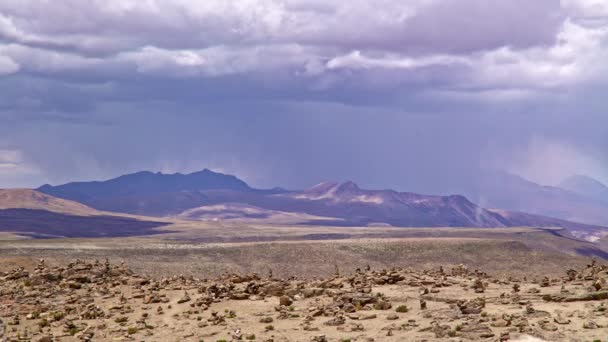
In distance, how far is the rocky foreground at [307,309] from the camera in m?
32.4

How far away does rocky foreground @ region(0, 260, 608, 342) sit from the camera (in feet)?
106

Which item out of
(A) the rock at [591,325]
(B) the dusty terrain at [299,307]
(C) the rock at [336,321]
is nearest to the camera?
(A) the rock at [591,325]

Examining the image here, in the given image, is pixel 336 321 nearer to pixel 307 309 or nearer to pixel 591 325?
pixel 307 309

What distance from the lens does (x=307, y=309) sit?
38719 mm

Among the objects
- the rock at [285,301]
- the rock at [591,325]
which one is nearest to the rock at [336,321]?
the rock at [285,301]

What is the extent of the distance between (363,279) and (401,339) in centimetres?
1399

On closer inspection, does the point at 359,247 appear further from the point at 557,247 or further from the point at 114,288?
the point at 114,288

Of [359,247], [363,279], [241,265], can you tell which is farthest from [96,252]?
[363,279]

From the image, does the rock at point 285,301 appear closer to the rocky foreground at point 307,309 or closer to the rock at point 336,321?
the rocky foreground at point 307,309

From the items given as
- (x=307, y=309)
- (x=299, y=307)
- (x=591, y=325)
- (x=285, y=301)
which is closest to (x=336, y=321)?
(x=307, y=309)

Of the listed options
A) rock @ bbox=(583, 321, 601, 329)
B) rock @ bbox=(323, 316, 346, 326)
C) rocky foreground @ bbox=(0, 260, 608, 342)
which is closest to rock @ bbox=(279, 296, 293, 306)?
rocky foreground @ bbox=(0, 260, 608, 342)

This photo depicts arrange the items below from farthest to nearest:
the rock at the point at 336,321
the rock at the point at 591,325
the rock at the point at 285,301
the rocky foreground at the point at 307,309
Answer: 1. the rock at the point at 285,301
2. the rock at the point at 336,321
3. the rocky foreground at the point at 307,309
4. the rock at the point at 591,325

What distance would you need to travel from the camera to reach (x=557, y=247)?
168125 millimetres

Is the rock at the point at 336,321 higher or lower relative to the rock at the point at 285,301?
lower
